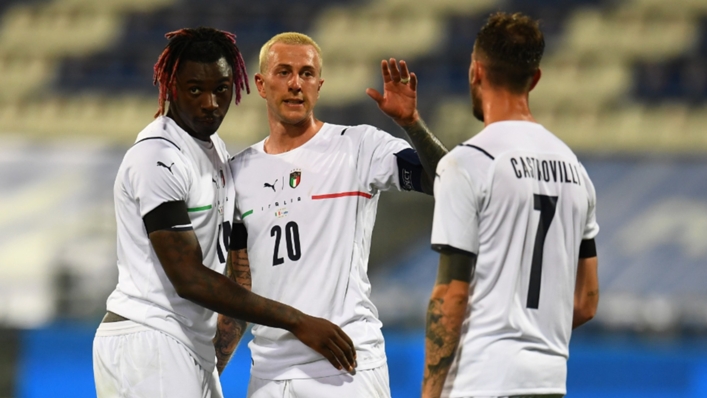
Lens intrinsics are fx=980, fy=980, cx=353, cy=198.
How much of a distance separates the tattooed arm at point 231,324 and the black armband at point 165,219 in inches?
22.4

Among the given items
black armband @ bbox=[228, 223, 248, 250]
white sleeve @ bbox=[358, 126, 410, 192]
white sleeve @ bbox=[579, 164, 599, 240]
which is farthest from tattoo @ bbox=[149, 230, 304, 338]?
white sleeve @ bbox=[579, 164, 599, 240]

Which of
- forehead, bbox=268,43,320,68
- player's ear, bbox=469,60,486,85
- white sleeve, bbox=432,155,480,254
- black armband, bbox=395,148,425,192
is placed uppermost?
forehead, bbox=268,43,320,68

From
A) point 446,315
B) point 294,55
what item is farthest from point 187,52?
point 446,315

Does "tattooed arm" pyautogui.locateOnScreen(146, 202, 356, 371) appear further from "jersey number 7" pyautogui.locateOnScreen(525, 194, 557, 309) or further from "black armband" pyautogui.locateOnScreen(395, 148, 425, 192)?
"jersey number 7" pyautogui.locateOnScreen(525, 194, 557, 309)

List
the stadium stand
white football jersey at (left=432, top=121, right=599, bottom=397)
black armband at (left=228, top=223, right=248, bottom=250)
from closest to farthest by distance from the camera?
1. white football jersey at (left=432, top=121, right=599, bottom=397)
2. black armband at (left=228, top=223, right=248, bottom=250)
3. the stadium stand

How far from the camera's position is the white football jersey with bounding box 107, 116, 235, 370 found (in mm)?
3637

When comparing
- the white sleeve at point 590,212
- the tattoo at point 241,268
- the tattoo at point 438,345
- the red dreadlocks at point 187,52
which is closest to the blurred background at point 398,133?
the tattoo at point 241,268

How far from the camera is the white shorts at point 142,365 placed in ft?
12.0

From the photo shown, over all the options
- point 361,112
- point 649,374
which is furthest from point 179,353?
point 361,112

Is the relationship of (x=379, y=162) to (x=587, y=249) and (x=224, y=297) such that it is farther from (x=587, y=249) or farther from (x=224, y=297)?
(x=587, y=249)

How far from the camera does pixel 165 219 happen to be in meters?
3.59

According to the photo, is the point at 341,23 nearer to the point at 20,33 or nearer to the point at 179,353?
the point at 20,33

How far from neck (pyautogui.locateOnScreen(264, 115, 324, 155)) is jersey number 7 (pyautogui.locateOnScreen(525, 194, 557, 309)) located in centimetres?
141

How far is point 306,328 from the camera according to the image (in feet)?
12.3
